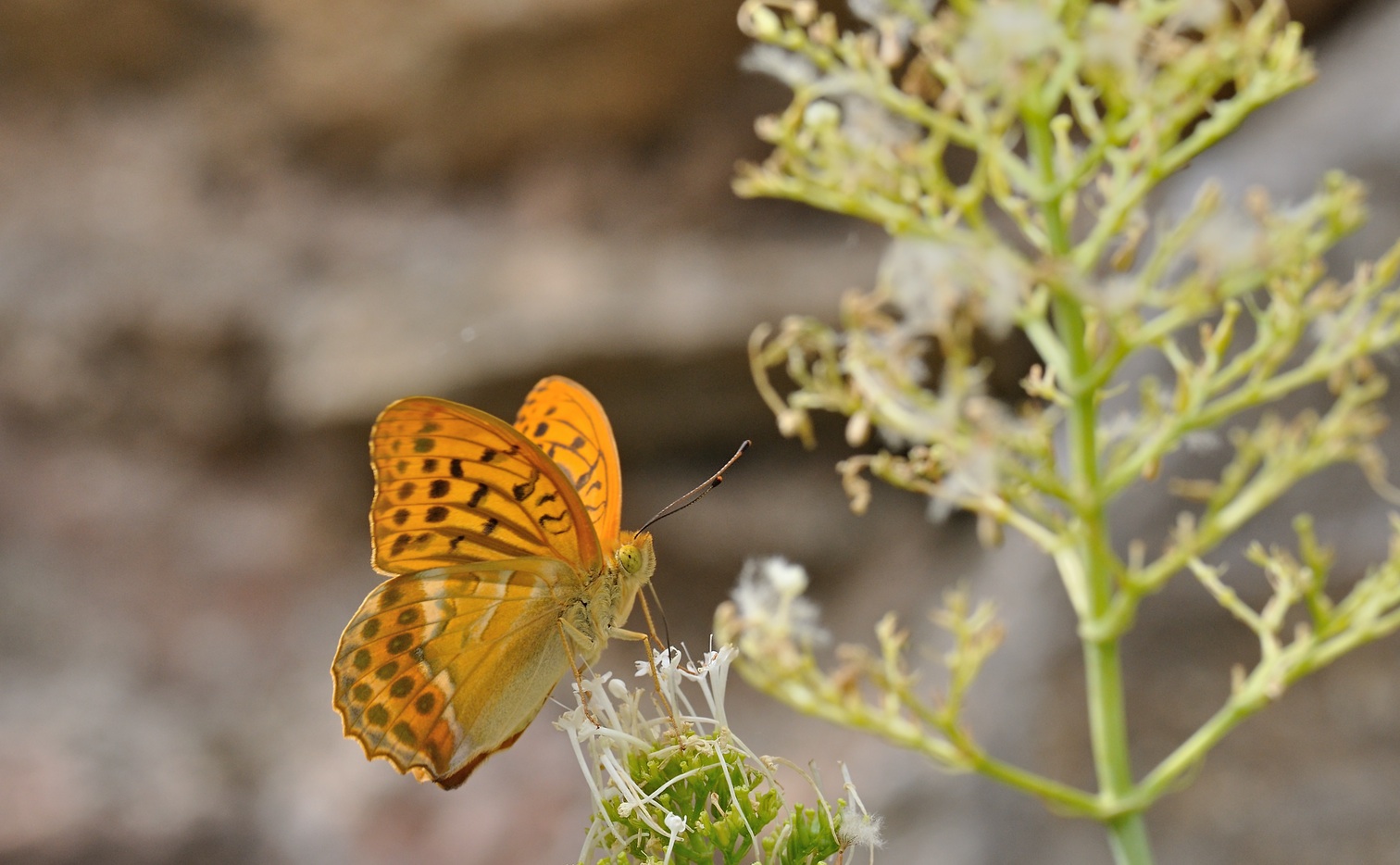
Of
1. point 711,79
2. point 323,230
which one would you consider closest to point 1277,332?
point 711,79

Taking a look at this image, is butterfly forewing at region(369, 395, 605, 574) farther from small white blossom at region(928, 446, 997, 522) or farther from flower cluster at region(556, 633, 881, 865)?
small white blossom at region(928, 446, 997, 522)

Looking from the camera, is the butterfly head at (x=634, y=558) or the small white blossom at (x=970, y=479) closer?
the small white blossom at (x=970, y=479)

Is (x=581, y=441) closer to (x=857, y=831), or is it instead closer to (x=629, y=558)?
(x=629, y=558)

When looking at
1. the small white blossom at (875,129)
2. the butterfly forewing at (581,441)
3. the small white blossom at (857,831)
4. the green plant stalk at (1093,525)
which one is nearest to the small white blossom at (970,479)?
the green plant stalk at (1093,525)

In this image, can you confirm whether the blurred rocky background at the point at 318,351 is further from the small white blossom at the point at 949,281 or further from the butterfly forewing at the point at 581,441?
the small white blossom at the point at 949,281

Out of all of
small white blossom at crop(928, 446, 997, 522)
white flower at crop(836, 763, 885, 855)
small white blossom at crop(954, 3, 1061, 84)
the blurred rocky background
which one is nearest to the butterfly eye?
white flower at crop(836, 763, 885, 855)

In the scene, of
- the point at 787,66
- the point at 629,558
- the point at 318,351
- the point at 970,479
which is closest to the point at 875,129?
the point at 787,66
